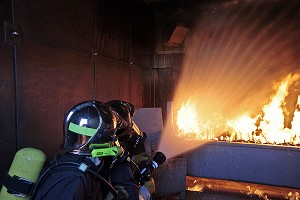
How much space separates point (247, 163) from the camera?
450 centimetres

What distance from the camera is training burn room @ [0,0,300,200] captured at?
1.98 m

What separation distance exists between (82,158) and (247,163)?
3760mm

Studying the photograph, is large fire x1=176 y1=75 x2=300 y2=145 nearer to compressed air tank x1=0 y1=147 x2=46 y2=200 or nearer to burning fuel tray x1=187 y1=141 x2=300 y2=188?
burning fuel tray x1=187 y1=141 x2=300 y2=188

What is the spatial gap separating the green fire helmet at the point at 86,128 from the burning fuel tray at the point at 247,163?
325 cm

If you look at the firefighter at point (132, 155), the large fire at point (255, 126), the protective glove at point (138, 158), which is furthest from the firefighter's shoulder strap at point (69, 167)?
the large fire at point (255, 126)

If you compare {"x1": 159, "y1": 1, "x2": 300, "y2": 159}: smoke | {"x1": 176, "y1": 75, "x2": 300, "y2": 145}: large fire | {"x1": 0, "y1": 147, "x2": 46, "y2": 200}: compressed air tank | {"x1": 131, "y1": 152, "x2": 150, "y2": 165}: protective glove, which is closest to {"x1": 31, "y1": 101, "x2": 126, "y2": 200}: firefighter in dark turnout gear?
{"x1": 0, "y1": 147, "x2": 46, "y2": 200}: compressed air tank

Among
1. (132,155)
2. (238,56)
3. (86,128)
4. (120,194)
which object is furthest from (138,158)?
(238,56)

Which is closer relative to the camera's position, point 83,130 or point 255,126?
point 83,130

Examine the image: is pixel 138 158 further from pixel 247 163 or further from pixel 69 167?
pixel 247 163

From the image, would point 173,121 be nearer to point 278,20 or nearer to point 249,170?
point 249,170

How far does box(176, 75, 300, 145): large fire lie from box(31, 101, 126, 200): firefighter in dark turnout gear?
11.5 feet

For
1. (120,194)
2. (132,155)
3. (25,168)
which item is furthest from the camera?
(132,155)

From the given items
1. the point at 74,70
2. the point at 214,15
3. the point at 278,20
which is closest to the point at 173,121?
the point at 74,70

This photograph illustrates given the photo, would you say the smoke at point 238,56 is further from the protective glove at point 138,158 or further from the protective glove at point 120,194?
the protective glove at point 120,194
